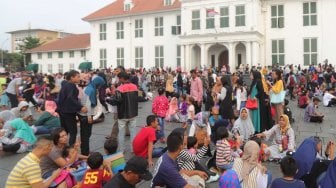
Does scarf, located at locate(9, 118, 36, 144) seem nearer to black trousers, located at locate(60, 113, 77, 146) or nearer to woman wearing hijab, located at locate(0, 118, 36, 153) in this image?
woman wearing hijab, located at locate(0, 118, 36, 153)

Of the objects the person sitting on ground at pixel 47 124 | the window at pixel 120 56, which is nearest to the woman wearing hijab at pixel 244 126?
the person sitting on ground at pixel 47 124

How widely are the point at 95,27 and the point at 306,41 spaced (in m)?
22.7

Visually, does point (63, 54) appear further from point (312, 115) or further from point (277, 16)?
point (312, 115)

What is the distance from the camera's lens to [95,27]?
41.6m

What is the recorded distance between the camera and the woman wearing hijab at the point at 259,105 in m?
9.69

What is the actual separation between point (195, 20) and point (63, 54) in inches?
772

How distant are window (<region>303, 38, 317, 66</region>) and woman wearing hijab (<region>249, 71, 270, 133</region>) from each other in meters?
22.4

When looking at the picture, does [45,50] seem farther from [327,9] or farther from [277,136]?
[277,136]

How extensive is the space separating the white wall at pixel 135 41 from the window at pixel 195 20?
3427 mm

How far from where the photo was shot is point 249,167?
5.30 meters

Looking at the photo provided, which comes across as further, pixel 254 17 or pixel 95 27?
pixel 95 27

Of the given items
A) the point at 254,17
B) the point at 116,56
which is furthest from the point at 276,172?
the point at 116,56

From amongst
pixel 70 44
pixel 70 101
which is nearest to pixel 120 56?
pixel 70 44

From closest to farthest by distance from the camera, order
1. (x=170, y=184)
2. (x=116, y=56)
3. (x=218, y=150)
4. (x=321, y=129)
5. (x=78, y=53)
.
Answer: (x=170, y=184), (x=218, y=150), (x=321, y=129), (x=116, y=56), (x=78, y=53)
